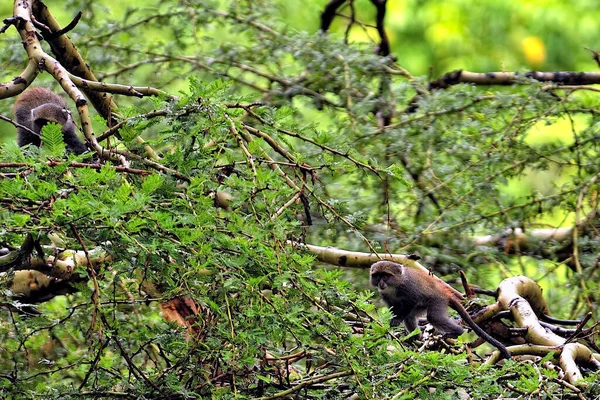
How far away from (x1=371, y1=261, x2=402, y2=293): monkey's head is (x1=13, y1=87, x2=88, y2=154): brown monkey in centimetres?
177

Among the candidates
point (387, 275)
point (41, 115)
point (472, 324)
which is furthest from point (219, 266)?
point (41, 115)

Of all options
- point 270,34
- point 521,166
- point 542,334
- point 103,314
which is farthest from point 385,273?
point 270,34

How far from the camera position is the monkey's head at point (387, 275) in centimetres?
402

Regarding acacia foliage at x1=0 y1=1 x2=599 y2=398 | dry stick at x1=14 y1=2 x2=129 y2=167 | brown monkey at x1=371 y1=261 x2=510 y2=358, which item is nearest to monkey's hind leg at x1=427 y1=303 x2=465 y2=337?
brown monkey at x1=371 y1=261 x2=510 y2=358

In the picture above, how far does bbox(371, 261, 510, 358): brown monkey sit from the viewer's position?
12.3 ft

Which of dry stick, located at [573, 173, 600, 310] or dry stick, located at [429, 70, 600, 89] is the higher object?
dry stick, located at [429, 70, 600, 89]

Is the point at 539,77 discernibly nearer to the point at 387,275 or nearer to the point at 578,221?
the point at 578,221

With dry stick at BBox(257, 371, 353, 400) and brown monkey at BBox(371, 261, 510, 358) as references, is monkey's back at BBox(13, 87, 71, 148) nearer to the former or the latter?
brown monkey at BBox(371, 261, 510, 358)

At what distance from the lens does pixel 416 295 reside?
3918 mm

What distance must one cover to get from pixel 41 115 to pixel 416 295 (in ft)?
8.60

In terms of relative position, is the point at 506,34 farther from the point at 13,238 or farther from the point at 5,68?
the point at 13,238

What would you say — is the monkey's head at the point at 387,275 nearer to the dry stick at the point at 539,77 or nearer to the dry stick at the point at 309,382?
the dry stick at the point at 309,382

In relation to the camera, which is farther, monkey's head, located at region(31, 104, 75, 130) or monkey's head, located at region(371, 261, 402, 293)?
monkey's head, located at region(31, 104, 75, 130)

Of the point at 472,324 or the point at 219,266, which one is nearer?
the point at 219,266
